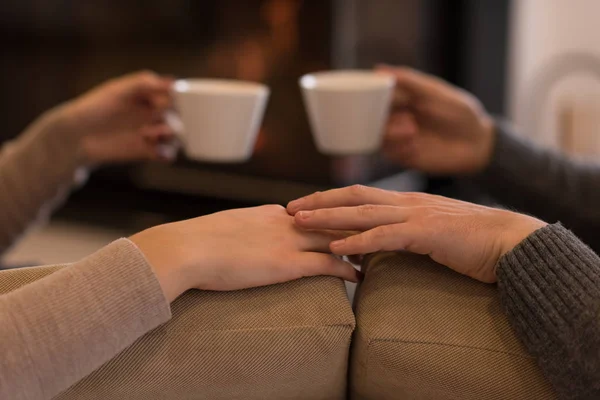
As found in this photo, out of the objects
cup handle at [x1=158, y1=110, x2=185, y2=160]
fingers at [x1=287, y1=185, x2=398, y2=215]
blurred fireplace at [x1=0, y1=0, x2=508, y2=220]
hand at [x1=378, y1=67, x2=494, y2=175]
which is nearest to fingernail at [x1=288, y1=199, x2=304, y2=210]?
fingers at [x1=287, y1=185, x2=398, y2=215]

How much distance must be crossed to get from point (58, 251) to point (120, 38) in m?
0.72

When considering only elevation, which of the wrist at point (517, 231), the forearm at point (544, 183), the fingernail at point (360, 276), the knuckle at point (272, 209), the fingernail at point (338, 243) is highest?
the knuckle at point (272, 209)

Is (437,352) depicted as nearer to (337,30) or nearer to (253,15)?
(337,30)

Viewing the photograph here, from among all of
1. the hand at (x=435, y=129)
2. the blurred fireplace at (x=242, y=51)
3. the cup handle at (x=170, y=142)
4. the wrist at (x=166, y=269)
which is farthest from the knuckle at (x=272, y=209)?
the blurred fireplace at (x=242, y=51)

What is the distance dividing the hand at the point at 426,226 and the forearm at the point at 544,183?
715mm

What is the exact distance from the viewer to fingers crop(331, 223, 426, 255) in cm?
68

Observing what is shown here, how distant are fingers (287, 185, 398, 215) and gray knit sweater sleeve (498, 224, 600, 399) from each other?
13 cm

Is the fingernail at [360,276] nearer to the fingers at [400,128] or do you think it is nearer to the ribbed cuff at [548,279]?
the ribbed cuff at [548,279]

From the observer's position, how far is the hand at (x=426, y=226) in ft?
2.20

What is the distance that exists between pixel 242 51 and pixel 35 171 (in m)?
1.06

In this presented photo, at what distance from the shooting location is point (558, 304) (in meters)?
0.61

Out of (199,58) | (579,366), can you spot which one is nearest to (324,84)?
(579,366)

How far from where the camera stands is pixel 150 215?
249 cm

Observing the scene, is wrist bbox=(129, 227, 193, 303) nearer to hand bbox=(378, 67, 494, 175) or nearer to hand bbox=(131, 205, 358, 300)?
hand bbox=(131, 205, 358, 300)
